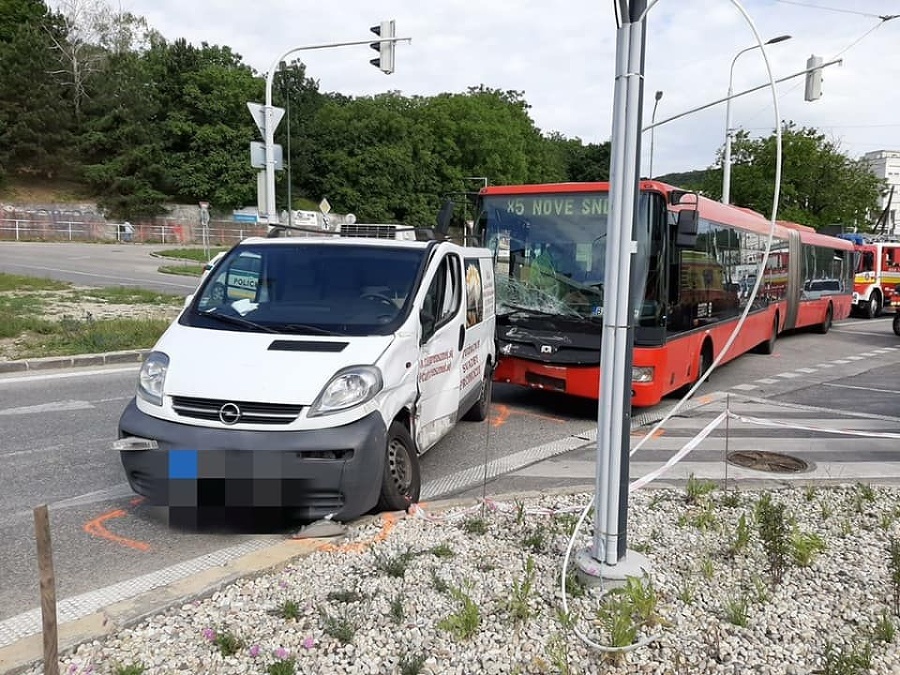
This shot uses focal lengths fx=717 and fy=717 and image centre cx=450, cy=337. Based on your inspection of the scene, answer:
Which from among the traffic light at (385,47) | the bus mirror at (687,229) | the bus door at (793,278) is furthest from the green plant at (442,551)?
the bus door at (793,278)

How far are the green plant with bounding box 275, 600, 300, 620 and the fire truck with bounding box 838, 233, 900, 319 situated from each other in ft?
93.2

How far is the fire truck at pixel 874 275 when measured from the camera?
2706 centimetres

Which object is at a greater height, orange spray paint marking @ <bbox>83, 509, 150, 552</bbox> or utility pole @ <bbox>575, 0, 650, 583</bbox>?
utility pole @ <bbox>575, 0, 650, 583</bbox>

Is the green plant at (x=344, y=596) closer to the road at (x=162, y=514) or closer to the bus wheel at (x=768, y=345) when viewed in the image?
the road at (x=162, y=514)

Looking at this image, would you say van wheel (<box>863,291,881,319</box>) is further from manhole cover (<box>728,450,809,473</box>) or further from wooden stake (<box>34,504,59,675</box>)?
wooden stake (<box>34,504,59,675</box>)

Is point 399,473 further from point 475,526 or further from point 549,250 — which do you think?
point 549,250

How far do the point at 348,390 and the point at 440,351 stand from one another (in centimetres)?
152

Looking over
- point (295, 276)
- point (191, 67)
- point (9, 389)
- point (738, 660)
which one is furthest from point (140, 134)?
point (738, 660)

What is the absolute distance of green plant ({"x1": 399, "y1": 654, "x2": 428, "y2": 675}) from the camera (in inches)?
115

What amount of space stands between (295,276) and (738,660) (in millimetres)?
3965

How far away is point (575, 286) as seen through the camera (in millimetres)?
8617

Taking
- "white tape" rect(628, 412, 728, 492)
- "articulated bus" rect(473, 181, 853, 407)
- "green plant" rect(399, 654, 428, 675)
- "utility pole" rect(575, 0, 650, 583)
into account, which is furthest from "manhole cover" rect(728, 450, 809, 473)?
"green plant" rect(399, 654, 428, 675)

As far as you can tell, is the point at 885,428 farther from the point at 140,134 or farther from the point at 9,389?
the point at 140,134

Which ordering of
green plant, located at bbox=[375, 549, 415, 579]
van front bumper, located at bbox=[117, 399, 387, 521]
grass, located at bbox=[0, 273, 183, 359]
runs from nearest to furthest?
green plant, located at bbox=[375, 549, 415, 579], van front bumper, located at bbox=[117, 399, 387, 521], grass, located at bbox=[0, 273, 183, 359]
